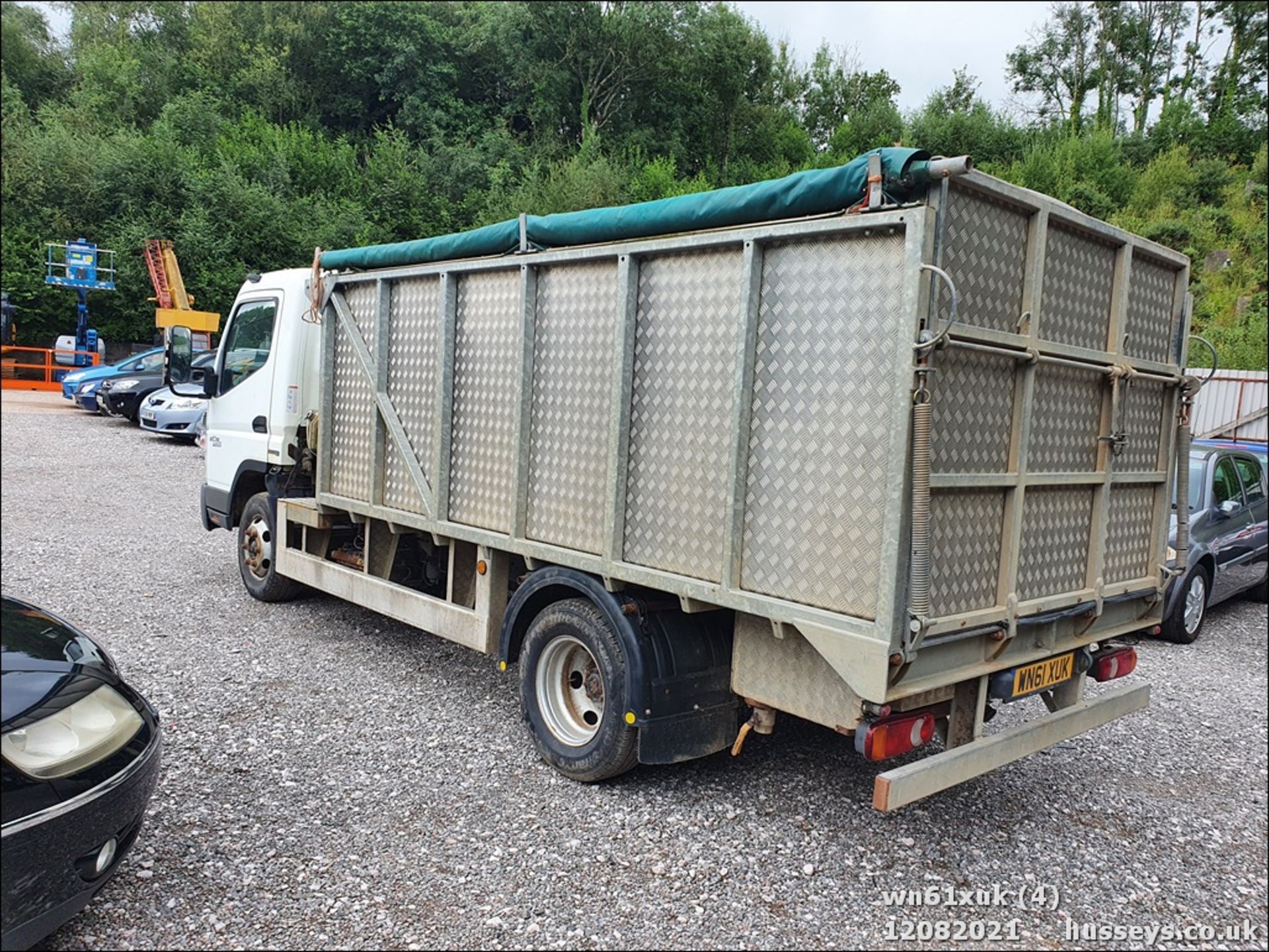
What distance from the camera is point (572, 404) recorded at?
14.9 ft

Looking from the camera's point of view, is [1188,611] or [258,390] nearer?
[258,390]

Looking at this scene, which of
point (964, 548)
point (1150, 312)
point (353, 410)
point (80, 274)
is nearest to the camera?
point (964, 548)

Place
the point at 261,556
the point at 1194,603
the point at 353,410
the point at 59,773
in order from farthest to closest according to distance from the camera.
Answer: the point at 1194,603, the point at 261,556, the point at 353,410, the point at 59,773

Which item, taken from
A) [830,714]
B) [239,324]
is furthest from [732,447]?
[239,324]

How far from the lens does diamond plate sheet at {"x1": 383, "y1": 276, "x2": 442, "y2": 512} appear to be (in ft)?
18.0

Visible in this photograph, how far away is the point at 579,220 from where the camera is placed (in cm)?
450

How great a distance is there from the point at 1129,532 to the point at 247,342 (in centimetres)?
639

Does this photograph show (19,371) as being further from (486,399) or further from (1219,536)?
(1219,536)

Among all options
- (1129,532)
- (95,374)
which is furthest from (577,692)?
(95,374)

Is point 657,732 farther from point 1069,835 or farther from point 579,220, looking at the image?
point 579,220

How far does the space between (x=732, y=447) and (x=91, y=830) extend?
2.51 meters

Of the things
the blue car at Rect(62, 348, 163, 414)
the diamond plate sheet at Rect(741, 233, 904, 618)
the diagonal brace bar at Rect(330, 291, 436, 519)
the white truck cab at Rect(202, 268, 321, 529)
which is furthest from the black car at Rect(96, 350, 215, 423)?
the diamond plate sheet at Rect(741, 233, 904, 618)

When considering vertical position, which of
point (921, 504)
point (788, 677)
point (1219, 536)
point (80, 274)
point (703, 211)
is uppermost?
point (80, 274)

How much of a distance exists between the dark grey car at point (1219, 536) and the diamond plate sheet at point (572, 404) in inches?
198
